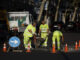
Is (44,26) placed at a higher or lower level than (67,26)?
higher

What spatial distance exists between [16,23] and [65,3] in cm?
4625

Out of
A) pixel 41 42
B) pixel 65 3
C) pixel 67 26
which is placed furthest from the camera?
pixel 65 3

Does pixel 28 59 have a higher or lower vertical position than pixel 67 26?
higher

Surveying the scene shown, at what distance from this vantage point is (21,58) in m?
11.8

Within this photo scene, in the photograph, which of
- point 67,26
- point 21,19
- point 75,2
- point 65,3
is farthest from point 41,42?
point 65,3

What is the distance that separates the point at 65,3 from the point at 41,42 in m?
60.4

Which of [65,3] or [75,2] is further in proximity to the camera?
[65,3]

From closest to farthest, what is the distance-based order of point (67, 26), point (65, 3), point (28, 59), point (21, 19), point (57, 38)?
point (28, 59) < point (57, 38) < point (21, 19) < point (67, 26) < point (65, 3)

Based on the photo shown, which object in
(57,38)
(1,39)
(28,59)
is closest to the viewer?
(28,59)

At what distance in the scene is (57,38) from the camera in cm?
1617

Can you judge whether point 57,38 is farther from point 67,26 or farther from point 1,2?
point 1,2

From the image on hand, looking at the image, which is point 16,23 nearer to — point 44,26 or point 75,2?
point 44,26

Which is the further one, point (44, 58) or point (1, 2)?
point (1, 2)

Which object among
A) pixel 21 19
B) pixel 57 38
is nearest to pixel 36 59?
pixel 57 38
